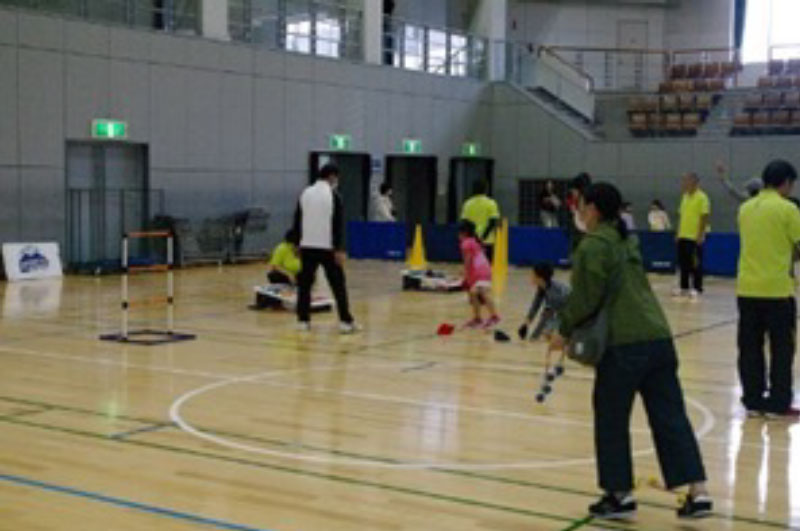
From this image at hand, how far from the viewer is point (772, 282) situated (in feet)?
27.3

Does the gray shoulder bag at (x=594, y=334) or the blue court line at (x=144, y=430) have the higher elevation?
the gray shoulder bag at (x=594, y=334)

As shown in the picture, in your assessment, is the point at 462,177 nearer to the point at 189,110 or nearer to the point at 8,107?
the point at 189,110

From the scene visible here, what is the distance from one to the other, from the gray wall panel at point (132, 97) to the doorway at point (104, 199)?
417 millimetres

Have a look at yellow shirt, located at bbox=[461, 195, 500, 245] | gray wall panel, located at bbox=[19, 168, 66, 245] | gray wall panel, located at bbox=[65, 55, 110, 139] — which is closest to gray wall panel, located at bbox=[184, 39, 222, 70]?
gray wall panel, located at bbox=[65, 55, 110, 139]

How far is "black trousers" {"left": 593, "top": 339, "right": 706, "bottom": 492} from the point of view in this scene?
5.76 meters

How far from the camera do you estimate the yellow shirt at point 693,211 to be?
17188 millimetres

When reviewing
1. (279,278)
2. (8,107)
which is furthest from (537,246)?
(8,107)

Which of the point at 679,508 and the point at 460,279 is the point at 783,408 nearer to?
the point at 679,508

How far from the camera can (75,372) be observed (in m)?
10.5

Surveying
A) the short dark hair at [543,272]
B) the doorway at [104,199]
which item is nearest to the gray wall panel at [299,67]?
the doorway at [104,199]

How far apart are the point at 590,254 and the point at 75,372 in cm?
635

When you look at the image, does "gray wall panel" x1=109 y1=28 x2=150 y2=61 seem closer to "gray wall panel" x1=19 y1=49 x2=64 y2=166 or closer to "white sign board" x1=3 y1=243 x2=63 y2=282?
"gray wall panel" x1=19 y1=49 x2=64 y2=166

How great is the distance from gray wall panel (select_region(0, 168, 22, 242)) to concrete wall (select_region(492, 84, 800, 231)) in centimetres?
1649

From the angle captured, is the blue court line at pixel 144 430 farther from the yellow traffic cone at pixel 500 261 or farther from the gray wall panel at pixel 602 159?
the gray wall panel at pixel 602 159
